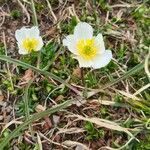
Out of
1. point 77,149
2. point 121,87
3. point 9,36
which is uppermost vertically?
point 9,36

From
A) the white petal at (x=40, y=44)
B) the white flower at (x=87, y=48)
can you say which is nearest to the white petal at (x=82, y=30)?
the white flower at (x=87, y=48)

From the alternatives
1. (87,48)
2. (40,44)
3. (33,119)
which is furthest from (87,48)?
(33,119)

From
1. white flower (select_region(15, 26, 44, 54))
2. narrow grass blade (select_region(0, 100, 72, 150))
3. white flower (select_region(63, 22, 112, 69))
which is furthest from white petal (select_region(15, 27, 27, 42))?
narrow grass blade (select_region(0, 100, 72, 150))

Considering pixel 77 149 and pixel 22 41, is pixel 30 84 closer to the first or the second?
pixel 22 41

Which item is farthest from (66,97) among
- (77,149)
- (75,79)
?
(77,149)

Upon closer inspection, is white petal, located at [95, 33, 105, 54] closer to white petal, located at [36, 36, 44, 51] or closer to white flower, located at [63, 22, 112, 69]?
white flower, located at [63, 22, 112, 69]

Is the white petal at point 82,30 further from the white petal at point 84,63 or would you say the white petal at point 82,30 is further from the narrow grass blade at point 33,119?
the narrow grass blade at point 33,119
